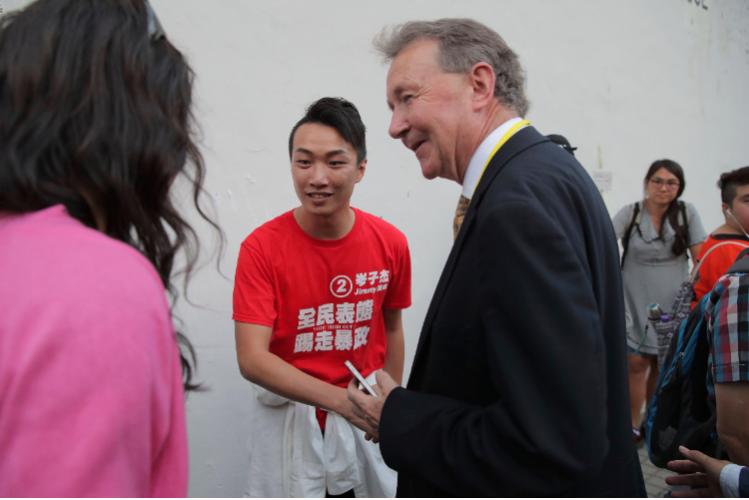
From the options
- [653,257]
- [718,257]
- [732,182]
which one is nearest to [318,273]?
[718,257]

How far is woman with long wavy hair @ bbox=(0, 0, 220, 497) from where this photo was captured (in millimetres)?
603

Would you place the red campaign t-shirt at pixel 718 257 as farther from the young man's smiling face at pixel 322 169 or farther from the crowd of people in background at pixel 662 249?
the young man's smiling face at pixel 322 169

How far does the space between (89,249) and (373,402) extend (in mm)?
908

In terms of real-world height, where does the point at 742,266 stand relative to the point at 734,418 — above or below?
above

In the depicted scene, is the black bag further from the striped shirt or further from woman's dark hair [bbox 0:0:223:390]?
woman's dark hair [bbox 0:0:223:390]

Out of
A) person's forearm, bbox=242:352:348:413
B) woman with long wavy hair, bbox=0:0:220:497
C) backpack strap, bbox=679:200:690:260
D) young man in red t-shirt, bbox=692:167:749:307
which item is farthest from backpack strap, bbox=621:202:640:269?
woman with long wavy hair, bbox=0:0:220:497

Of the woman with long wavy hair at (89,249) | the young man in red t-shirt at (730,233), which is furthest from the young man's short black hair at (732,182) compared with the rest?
the woman with long wavy hair at (89,249)

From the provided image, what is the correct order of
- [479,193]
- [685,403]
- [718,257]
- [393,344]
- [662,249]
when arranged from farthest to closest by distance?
[662,249], [718,257], [393,344], [685,403], [479,193]

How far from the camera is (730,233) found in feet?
9.59

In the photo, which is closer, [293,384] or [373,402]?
[373,402]

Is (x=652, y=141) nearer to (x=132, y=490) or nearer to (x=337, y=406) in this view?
(x=337, y=406)

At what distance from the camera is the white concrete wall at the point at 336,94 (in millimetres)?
2664

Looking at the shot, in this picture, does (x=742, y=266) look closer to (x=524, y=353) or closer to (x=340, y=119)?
(x=524, y=353)

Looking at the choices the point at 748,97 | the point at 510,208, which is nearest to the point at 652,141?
the point at 748,97
